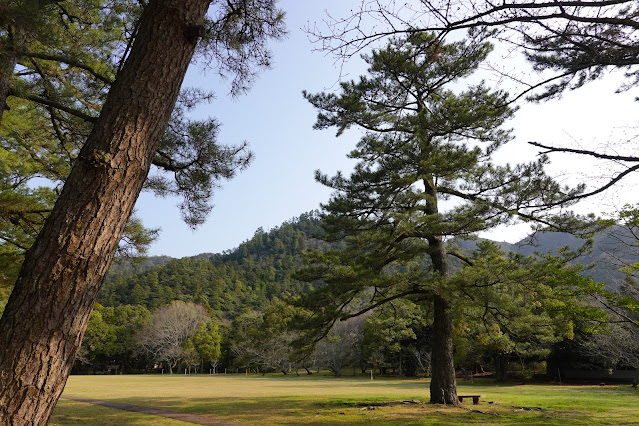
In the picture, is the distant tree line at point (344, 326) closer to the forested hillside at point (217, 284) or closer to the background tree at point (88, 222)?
the forested hillside at point (217, 284)

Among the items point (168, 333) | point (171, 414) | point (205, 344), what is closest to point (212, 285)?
point (168, 333)

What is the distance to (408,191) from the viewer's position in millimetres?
10641

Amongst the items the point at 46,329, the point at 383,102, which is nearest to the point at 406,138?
the point at 383,102

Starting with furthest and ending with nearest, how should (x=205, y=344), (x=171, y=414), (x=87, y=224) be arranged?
(x=205, y=344), (x=171, y=414), (x=87, y=224)

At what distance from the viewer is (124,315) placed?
1674 inches

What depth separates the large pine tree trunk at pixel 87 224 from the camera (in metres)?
1.60

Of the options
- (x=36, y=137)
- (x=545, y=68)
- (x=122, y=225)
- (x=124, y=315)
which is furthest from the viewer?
(x=124, y=315)

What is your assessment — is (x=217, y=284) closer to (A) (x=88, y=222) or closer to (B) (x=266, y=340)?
(B) (x=266, y=340)

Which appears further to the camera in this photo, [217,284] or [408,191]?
[217,284]

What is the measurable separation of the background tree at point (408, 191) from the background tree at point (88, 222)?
7433 millimetres

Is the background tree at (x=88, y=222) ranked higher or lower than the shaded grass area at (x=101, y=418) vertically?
higher

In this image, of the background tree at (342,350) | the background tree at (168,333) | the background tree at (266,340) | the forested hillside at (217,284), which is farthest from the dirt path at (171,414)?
the forested hillside at (217,284)

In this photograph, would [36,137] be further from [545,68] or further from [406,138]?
[406,138]

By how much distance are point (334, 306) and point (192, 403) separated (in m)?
5.90
